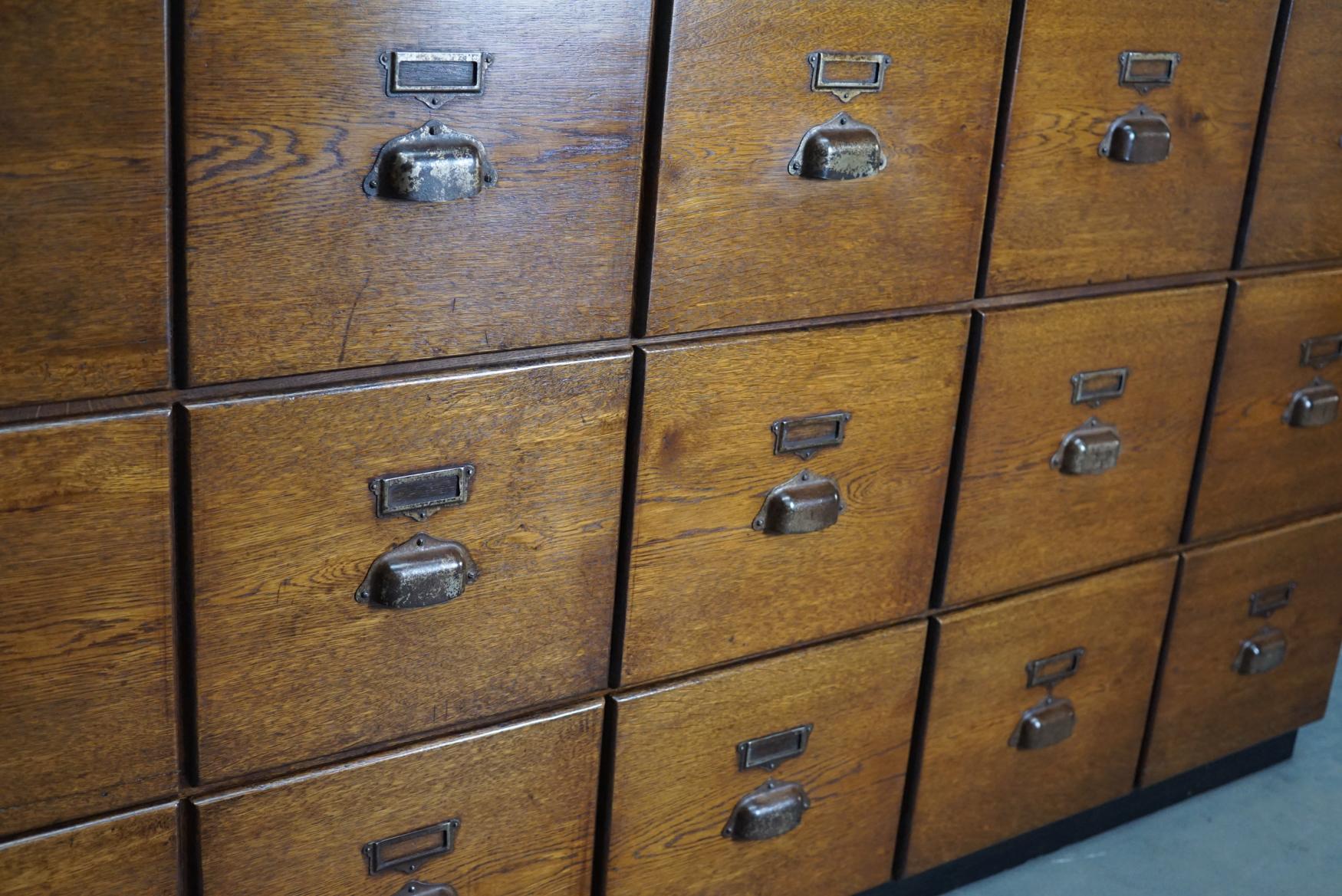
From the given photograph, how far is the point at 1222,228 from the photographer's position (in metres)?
1.88

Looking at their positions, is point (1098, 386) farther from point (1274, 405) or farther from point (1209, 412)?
point (1274, 405)

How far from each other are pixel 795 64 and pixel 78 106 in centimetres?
65

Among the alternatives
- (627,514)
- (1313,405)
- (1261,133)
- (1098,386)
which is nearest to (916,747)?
(1098,386)

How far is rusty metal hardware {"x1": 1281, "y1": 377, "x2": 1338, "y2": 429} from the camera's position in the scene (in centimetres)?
209

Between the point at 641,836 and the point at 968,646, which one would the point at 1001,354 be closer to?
the point at 968,646

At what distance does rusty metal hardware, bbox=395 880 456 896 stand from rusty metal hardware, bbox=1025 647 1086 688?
817mm

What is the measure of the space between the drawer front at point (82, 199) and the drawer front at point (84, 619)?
5cm

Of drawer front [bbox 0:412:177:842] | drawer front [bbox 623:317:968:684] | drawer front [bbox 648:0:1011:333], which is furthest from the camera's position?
drawer front [bbox 623:317:968:684]

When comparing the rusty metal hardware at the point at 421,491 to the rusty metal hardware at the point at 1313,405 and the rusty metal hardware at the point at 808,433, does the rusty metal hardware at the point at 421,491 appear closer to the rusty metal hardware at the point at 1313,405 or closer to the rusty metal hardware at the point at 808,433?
the rusty metal hardware at the point at 808,433

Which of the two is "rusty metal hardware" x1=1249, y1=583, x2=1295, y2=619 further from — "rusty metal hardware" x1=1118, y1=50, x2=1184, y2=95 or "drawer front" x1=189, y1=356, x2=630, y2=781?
"drawer front" x1=189, y1=356, x2=630, y2=781

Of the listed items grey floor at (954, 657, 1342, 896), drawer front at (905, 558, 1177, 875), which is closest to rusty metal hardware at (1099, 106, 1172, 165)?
drawer front at (905, 558, 1177, 875)

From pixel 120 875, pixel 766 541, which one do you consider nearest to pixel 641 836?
pixel 766 541

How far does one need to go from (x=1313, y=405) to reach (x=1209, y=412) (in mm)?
204

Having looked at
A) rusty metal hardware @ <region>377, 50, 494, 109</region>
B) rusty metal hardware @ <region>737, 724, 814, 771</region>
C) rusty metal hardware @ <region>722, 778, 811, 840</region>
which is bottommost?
rusty metal hardware @ <region>722, 778, 811, 840</region>
